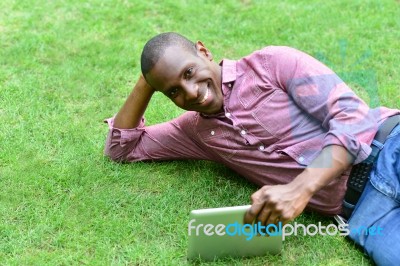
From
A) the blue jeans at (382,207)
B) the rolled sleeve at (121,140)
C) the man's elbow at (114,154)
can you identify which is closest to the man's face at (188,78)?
the rolled sleeve at (121,140)

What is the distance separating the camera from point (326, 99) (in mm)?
2752

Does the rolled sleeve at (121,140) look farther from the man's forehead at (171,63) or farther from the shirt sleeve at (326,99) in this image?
the shirt sleeve at (326,99)

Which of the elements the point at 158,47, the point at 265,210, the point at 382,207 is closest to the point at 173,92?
the point at 158,47

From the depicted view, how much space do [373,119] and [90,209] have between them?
1.55 metres

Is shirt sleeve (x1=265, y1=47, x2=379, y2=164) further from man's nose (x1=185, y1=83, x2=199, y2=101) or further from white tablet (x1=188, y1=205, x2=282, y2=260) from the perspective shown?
white tablet (x1=188, y1=205, x2=282, y2=260)

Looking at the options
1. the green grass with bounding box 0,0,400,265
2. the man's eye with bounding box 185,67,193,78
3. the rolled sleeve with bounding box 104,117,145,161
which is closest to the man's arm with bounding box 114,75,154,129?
the rolled sleeve with bounding box 104,117,145,161

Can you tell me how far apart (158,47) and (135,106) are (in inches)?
24.2

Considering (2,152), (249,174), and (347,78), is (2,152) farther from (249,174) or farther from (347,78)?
(347,78)

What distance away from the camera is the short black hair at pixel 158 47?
9.33 ft

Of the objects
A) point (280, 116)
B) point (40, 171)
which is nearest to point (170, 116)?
point (40, 171)

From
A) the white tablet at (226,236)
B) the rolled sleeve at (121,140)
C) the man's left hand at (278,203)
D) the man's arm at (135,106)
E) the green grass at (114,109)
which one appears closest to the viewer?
the man's left hand at (278,203)

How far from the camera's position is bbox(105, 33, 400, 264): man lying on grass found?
2645 millimetres

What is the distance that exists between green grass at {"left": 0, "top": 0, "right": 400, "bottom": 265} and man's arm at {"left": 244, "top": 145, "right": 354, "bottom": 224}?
1.41 ft

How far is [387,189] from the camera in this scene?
2.78m
